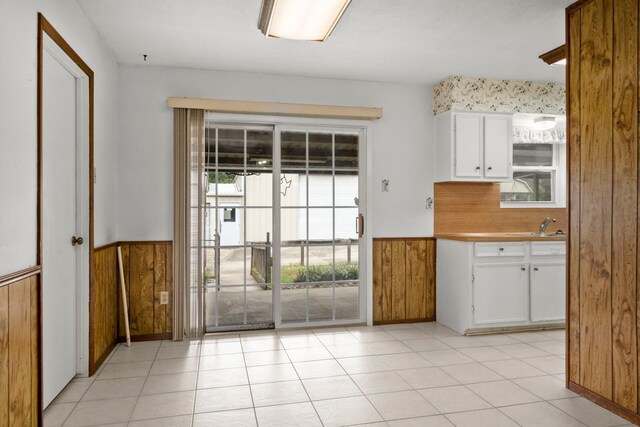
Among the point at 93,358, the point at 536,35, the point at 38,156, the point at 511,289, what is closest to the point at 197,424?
the point at 93,358

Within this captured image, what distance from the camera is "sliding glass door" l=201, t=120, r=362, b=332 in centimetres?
426

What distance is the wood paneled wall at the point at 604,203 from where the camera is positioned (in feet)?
7.85

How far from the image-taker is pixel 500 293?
416 centimetres

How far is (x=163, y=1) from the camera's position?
9.32ft

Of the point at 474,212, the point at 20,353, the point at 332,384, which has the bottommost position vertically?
the point at 332,384

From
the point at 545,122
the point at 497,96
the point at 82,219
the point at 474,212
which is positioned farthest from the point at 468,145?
the point at 82,219

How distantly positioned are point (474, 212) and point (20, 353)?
420 centimetres

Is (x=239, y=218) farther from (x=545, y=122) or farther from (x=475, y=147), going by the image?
(x=545, y=122)

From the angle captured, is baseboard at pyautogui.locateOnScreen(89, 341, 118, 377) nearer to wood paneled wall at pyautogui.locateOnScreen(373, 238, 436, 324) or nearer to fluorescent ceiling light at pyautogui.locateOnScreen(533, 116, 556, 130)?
wood paneled wall at pyautogui.locateOnScreen(373, 238, 436, 324)


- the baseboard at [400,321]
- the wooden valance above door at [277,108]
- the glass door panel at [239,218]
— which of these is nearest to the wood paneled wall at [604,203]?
the baseboard at [400,321]

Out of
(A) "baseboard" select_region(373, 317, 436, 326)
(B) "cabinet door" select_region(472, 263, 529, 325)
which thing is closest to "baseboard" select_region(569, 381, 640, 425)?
(B) "cabinet door" select_region(472, 263, 529, 325)

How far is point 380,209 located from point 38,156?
3155 mm

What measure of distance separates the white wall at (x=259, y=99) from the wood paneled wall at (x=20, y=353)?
192 cm

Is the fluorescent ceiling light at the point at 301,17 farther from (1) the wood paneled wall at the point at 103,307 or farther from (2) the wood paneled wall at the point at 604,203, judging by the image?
(1) the wood paneled wall at the point at 103,307
